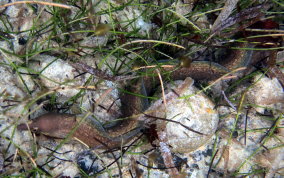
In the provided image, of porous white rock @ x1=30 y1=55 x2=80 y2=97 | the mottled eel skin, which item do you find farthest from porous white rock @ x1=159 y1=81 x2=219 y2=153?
porous white rock @ x1=30 y1=55 x2=80 y2=97

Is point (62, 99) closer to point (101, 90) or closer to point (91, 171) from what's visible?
point (101, 90)

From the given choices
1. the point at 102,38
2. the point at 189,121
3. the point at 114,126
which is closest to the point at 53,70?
the point at 102,38

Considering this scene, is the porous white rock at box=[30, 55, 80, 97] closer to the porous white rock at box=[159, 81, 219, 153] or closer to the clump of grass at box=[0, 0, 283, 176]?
the clump of grass at box=[0, 0, 283, 176]

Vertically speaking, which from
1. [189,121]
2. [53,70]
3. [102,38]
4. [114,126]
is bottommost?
[114,126]

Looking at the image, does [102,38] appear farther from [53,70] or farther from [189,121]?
[189,121]

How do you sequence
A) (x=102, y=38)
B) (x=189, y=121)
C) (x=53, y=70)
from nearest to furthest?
1. (x=189, y=121)
2. (x=53, y=70)
3. (x=102, y=38)

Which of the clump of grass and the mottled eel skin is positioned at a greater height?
the clump of grass

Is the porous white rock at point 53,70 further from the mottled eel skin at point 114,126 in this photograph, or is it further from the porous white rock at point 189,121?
the porous white rock at point 189,121

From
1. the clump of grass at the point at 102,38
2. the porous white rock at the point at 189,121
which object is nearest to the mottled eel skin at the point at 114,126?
the clump of grass at the point at 102,38

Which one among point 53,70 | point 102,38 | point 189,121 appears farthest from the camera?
point 102,38

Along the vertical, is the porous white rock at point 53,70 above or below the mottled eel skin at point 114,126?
above
